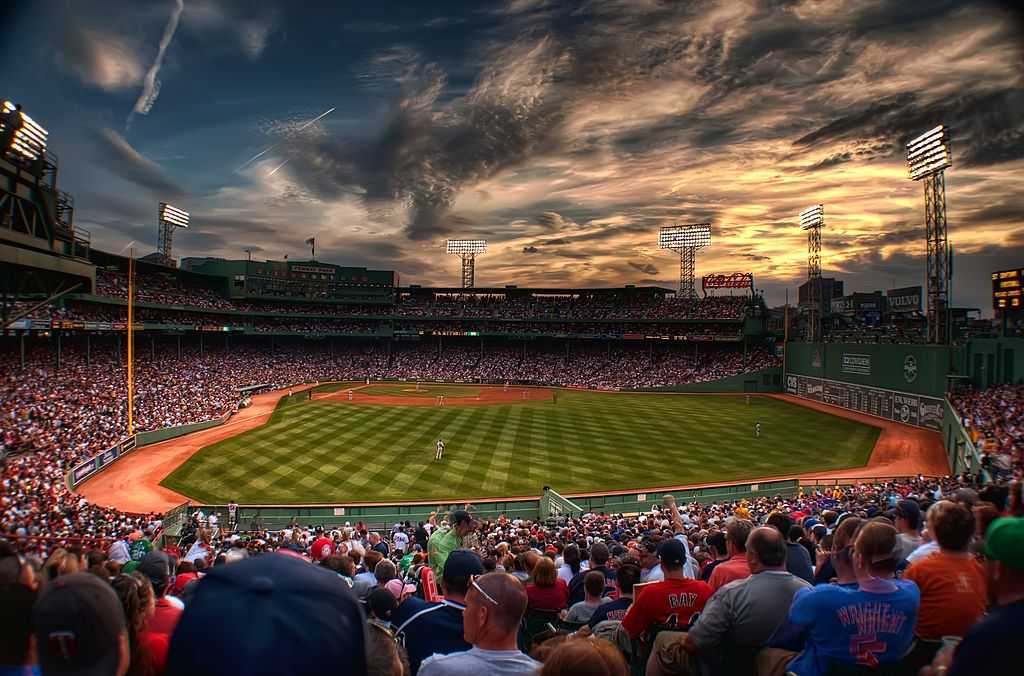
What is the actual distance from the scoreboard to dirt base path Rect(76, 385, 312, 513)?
48.8 m

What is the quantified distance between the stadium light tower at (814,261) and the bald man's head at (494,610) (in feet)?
213

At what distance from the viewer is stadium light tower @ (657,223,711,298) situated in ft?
270

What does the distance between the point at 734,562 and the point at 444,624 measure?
308 cm

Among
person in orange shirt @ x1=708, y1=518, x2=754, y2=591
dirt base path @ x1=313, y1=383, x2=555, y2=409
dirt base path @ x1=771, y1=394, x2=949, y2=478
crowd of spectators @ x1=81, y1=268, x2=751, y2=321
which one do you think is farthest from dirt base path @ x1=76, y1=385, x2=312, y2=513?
crowd of spectators @ x1=81, y1=268, x2=751, y2=321

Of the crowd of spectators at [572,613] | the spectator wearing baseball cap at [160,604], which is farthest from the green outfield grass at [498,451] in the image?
the crowd of spectators at [572,613]

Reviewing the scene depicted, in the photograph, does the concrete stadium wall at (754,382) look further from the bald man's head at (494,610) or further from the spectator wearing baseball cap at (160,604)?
the bald man's head at (494,610)

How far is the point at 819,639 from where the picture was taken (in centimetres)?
367

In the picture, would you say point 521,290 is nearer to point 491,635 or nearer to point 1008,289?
point 1008,289

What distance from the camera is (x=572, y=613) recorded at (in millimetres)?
5828

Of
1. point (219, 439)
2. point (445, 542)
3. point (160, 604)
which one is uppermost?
point (160, 604)

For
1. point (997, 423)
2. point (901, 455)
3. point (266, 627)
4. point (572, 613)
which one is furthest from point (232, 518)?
point (901, 455)

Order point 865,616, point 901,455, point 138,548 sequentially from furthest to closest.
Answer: point 901,455, point 138,548, point 865,616

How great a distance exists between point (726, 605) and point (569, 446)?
1265 inches

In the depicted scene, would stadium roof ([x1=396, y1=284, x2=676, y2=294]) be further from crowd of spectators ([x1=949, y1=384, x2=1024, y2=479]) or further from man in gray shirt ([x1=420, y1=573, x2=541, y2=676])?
man in gray shirt ([x1=420, y1=573, x2=541, y2=676])
